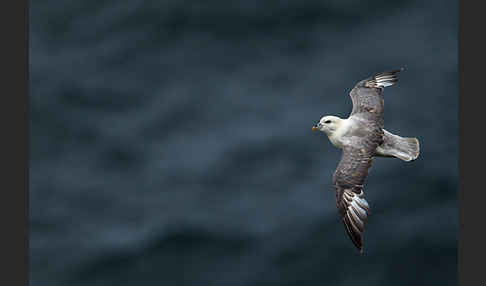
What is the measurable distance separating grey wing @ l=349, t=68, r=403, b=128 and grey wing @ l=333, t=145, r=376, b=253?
1.14m

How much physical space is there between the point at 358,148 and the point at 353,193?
80 centimetres

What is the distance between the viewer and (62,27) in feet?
66.9

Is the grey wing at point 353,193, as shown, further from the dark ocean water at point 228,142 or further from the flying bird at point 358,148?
the dark ocean water at point 228,142

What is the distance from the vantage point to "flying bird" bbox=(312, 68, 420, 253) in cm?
1212

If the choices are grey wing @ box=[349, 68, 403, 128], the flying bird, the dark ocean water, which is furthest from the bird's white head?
the dark ocean water

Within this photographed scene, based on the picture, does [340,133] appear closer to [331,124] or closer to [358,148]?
[331,124]

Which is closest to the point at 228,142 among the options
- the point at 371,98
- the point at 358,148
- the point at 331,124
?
the point at 371,98

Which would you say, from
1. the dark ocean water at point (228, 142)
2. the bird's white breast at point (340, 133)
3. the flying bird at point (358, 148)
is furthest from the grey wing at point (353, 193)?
the dark ocean water at point (228, 142)

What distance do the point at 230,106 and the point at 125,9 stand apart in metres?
4.22

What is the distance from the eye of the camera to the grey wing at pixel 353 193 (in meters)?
12.1

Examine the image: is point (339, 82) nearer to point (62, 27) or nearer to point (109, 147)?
point (109, 147)

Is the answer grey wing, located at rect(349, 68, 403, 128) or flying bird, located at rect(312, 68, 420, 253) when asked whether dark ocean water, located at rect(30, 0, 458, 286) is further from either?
flying bird, located at rect(312, 68, 420, 253)

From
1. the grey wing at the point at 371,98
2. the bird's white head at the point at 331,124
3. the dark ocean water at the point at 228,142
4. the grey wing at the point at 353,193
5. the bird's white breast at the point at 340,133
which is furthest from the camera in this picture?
the dark ocean water at the point at 228,142

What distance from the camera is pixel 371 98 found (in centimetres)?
1392
